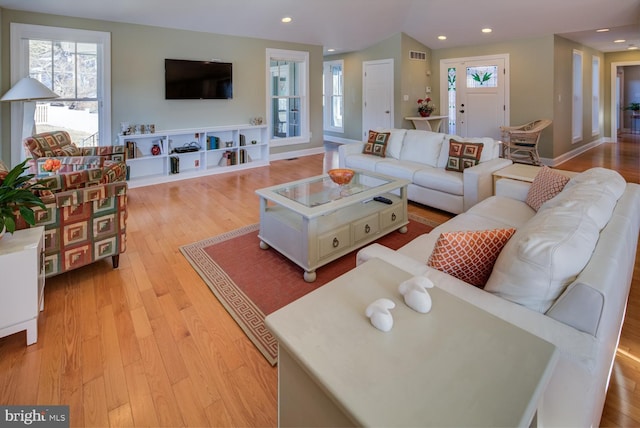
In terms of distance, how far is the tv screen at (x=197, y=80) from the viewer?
18.5 feet

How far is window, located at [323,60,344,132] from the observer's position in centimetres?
965

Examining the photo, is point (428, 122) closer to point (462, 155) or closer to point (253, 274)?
point (462, 155)

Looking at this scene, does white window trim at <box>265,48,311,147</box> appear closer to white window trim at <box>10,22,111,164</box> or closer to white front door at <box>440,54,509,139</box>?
white window trim at <box>10,22,111,164</box>

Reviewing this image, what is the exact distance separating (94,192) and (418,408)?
2.45 metres

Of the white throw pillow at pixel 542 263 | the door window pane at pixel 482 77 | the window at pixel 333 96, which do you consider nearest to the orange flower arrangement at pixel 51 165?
the white throw pillow at pixel 542 263

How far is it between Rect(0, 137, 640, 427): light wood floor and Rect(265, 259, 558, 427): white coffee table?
662 mm

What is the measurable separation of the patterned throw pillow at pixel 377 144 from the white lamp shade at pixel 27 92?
3.86 metres

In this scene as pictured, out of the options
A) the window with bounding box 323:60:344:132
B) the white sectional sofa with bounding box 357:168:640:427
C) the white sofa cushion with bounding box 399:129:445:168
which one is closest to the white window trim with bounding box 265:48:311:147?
the window with bounding box 323:60:344:132

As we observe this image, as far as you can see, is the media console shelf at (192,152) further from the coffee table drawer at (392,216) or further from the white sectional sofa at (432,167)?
the coffee table drawer at (392,216)

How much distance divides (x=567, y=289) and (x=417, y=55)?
760 cm

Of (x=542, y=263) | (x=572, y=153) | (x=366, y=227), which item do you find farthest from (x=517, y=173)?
(x=572, y=153)

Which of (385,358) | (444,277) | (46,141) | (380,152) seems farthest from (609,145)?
(46,141)

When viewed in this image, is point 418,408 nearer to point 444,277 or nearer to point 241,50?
point 444,277

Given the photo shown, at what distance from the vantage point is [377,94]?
8203mm
